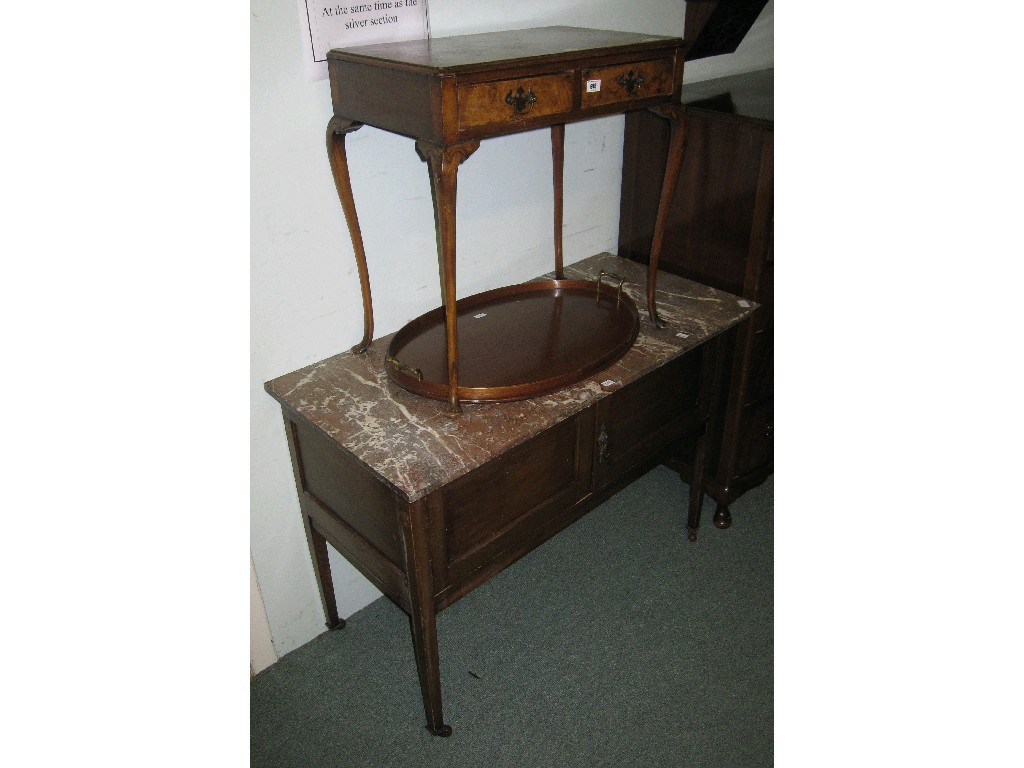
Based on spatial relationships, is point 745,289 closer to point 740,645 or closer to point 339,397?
point 740,645

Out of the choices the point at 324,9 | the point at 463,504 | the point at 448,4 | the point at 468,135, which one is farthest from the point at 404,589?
the point at 448,4

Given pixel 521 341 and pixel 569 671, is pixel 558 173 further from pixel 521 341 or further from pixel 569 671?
pixel 569 671

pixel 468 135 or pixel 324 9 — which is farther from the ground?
pixel 324 9

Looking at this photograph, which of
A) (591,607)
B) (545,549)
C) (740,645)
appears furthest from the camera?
(545,549)

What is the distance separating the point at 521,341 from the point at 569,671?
0.98 m

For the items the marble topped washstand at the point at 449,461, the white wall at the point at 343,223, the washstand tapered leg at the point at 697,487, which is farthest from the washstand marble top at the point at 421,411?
the washstand tapered leg at the point at 697,487

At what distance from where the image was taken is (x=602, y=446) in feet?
6.10

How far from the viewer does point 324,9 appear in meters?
1.54

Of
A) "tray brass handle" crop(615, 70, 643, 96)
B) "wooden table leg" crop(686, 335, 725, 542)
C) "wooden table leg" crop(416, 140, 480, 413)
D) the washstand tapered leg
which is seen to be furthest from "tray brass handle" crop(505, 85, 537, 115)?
the washstand tapered leg

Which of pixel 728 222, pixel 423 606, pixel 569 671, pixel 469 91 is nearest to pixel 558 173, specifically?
pixel 728 222

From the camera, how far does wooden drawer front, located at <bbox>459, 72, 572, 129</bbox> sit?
1.39m

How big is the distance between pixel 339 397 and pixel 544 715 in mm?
1039

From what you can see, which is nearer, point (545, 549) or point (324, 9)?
point (324, 9)

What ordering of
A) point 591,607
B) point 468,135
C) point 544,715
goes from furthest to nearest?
point 591,607
point 544,715
point 468,135
